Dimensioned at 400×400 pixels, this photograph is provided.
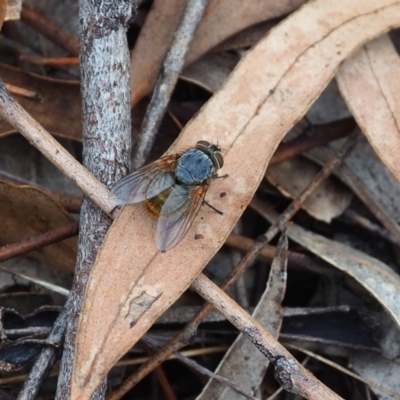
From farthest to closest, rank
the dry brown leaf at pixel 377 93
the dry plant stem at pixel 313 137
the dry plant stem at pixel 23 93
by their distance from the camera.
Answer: the dry plant stem at pixel 313 137 → the dry plant stem at pixel 23 93 → the dry brown leaf at pixel 377 93

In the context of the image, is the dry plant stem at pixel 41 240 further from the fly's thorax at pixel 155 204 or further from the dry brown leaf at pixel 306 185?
the dry brown leaf at pixel 306 185

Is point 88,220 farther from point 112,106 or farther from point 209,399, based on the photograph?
point 209,399

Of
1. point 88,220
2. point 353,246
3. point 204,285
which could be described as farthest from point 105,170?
point 353,246

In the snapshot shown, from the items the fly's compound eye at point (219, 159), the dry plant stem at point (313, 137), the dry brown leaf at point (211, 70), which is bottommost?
the fly's compound eye at point (219, 159)

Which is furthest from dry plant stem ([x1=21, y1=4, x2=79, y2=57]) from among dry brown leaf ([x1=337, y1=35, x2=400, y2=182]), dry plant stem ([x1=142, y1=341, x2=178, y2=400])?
dry plant stem ([x1=142, y1=341, x2=178, y2=400])

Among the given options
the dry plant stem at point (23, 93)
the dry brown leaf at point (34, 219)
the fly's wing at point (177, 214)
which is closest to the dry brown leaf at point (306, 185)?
the fly's wing at point (177, 214)

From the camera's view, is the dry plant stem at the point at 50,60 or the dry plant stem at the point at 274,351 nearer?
the dry plant stem at the point at 274,351

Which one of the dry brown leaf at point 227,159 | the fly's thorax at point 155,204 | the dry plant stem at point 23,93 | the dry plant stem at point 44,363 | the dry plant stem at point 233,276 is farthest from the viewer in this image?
the dry plant stem at point 23,93

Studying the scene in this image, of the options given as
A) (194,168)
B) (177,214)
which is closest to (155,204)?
(177,214)

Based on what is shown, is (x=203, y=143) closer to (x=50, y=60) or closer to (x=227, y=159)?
(x=227, y=159)
